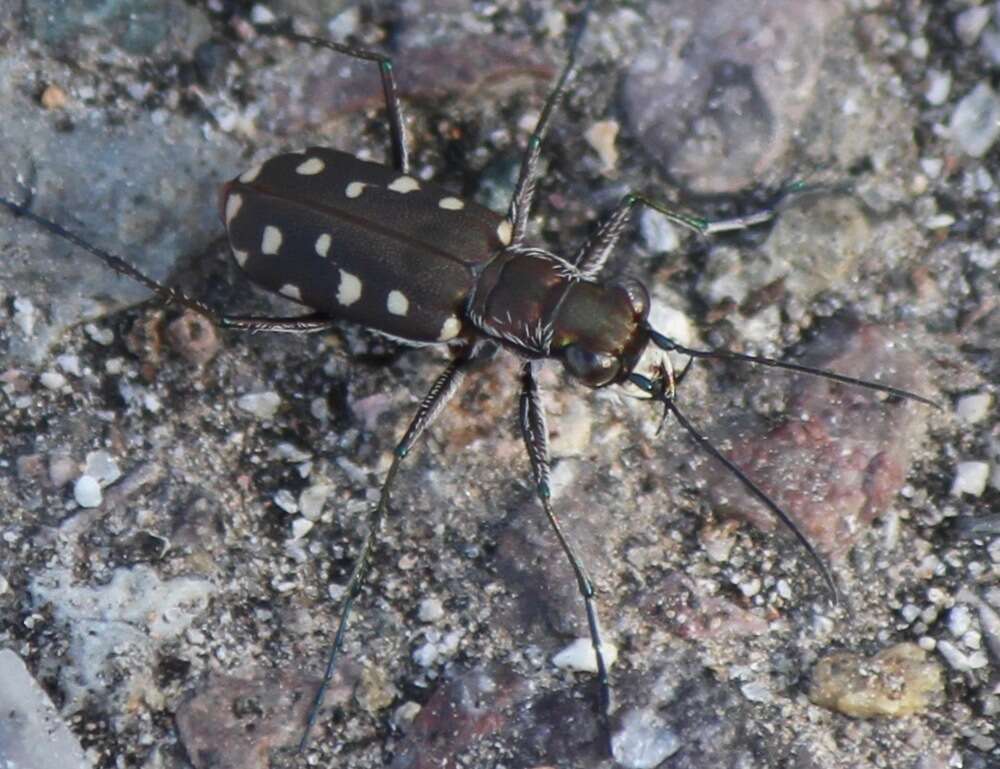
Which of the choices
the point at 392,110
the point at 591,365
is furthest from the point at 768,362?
the point at 392,110

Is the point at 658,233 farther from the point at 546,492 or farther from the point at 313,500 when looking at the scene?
the point at 313,500

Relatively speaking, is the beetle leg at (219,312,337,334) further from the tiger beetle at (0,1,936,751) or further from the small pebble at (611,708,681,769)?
the small pebble at (611,708,681,769)

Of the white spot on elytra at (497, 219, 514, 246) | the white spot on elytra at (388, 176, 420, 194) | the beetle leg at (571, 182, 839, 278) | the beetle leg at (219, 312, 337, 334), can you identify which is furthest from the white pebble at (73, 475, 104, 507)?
the beetle leg at (571, 182, 839, 278)

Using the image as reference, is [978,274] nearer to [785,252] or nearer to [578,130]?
[785,252]

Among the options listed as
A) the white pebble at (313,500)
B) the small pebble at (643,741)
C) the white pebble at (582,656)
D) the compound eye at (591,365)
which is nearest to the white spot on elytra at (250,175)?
the white pebble at (313,500)

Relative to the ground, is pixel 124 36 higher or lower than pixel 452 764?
higher

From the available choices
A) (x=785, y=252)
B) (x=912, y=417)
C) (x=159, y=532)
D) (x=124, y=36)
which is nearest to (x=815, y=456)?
(x=912, y=417)
